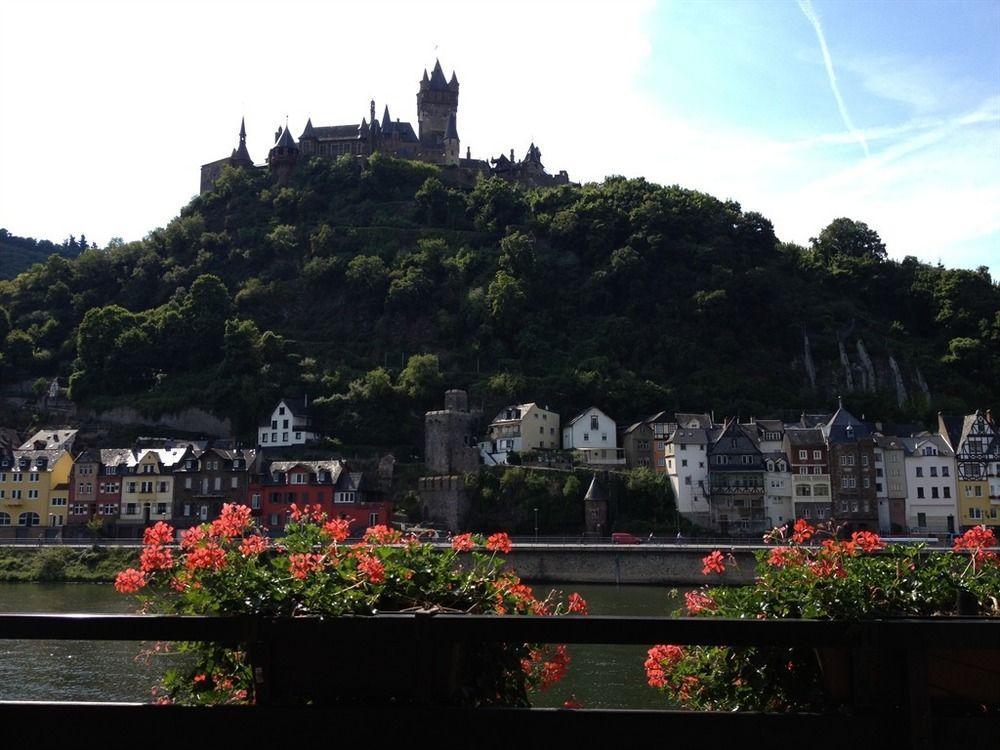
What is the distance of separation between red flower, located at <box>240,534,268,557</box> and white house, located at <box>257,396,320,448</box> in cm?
6993

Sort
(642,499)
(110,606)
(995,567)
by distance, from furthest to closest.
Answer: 1. (642,499)
2. (110,606)
3. (995,567)

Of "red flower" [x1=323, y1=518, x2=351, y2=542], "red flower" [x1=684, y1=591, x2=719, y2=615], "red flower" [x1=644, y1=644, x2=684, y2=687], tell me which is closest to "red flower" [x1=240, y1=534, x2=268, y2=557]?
"red flower" [x1=323, y1=518, x2=351, y2=542]

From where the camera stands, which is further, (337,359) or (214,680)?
(337,359)

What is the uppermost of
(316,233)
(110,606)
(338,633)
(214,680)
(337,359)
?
(316,233)

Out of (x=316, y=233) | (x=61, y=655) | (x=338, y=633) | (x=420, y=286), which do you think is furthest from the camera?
(x=316, y=233)

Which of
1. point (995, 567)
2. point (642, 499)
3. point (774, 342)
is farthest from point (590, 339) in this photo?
point (995, 567)

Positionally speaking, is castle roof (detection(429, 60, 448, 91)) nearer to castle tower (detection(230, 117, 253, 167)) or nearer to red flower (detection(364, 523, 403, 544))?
castle tower (detection(230, 117, 253, 167))

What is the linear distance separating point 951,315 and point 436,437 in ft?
173

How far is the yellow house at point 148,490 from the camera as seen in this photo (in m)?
66.0

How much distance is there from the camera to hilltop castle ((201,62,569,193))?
11917 centimetres

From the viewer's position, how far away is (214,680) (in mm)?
5227

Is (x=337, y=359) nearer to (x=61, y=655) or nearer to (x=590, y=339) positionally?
(x=590, y=339)

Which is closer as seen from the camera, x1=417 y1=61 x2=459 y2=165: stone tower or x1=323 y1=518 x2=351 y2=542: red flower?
x1=323 y1=518 x2=351 y2=542: red flower

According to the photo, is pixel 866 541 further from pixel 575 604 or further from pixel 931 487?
pixel 931 487
